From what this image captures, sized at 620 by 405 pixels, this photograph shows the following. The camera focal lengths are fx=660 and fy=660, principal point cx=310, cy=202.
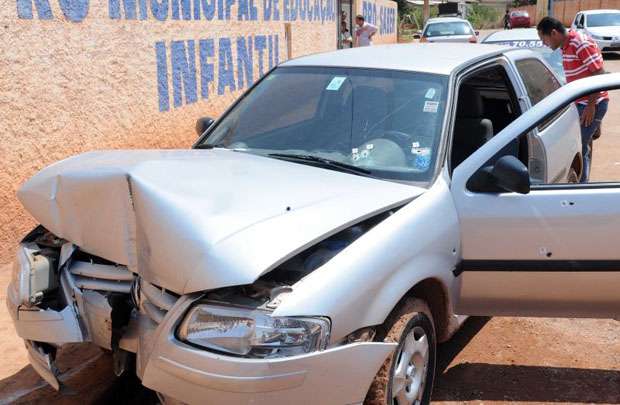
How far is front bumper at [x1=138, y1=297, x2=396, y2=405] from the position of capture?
2.28 m

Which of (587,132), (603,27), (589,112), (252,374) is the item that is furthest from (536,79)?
(603,27)

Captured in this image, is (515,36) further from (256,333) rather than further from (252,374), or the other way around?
(252,374)

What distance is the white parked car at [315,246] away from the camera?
7.80ft

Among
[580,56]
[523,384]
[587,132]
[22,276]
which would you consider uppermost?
[580,56]

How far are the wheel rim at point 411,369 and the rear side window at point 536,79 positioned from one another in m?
1.93

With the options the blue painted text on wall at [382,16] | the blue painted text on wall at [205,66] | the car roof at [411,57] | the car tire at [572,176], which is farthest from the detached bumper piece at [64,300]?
the blue painted text on wall at [382,16]

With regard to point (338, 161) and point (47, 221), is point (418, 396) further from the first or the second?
point (47, 221)

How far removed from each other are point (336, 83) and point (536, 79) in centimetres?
186

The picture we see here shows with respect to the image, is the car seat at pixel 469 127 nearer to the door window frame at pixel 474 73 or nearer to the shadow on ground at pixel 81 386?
the door window frame at pixel 474 73

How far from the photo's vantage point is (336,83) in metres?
3.98

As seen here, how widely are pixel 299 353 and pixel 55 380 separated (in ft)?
4.15

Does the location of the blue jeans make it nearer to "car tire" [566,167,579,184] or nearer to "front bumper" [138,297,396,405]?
"car tire" [566,167,579,184]

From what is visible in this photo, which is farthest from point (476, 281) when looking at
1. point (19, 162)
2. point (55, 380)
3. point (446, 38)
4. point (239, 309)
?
point (446, 38)

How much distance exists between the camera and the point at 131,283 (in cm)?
285
